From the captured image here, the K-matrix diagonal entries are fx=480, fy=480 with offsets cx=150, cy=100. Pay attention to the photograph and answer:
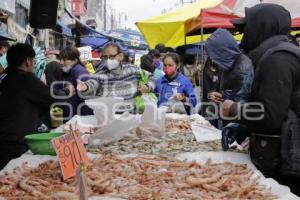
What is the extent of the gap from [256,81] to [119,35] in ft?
88.1

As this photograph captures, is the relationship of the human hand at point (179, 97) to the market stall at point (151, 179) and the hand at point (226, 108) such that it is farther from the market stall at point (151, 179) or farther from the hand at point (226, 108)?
the hand at point (226, 108)

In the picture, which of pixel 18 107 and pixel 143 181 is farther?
pixel 18 107

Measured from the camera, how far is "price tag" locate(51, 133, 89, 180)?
2.75 meters

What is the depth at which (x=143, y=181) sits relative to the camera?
2797 mm

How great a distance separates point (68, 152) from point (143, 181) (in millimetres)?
473

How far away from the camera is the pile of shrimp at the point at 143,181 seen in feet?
8.38

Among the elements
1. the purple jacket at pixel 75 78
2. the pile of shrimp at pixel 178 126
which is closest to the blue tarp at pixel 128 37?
the purple jacket at pixel 75 78

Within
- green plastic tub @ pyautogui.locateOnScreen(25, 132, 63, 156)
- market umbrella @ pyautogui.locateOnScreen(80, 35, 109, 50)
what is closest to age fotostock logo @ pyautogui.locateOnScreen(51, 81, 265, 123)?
green plastic tub @ pyautogui.locateOnScreen(25, 132, 63, 156)

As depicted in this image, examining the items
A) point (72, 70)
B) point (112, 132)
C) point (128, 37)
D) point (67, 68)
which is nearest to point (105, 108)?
point (112, 132)

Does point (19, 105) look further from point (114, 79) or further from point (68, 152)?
point (68, 152)

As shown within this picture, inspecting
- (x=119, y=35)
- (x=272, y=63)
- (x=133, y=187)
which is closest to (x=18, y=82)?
(x=133, y=187)

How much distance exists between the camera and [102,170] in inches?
118

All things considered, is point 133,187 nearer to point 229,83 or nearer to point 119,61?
point 229,83

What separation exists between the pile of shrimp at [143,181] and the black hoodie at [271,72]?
0.37 metres
